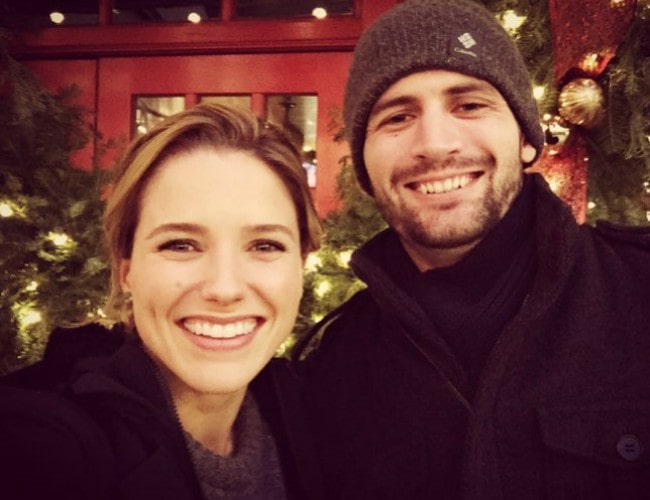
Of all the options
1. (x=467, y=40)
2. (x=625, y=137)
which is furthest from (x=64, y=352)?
(x=625, y=137)

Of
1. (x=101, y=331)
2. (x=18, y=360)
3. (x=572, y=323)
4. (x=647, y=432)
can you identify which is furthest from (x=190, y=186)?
(x=18, y=360)

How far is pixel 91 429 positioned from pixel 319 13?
2437 mm

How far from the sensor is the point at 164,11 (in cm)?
297

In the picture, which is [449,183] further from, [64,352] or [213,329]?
[64,352]

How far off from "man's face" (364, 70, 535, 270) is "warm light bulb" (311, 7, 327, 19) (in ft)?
4.57

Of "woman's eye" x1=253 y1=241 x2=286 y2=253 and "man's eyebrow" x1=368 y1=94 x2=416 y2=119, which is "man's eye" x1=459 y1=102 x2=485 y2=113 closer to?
"man's eyebrow" x1=368 y1=94 x2=416 y2=119

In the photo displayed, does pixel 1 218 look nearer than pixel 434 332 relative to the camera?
No

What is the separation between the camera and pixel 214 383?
1.29 m

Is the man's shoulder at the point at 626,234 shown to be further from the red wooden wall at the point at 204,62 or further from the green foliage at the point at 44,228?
the green foliage at the point at 44,228

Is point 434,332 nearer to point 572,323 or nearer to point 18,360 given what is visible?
point 572,323

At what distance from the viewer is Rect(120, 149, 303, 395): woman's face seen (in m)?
1.26

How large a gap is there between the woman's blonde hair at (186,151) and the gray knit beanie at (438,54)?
0.37 metres

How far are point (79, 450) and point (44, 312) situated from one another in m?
1.65

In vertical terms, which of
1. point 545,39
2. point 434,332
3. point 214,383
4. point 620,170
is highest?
point 545,39
